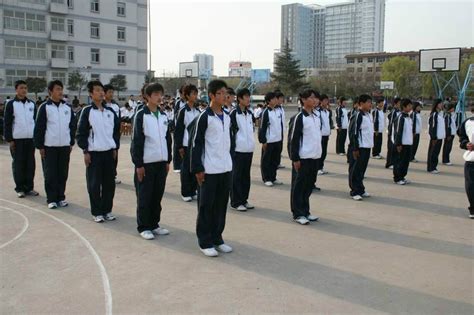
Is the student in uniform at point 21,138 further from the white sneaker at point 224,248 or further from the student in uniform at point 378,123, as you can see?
the student in uniform at point 378,123

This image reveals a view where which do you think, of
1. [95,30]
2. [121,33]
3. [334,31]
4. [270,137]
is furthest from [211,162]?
[334,31]

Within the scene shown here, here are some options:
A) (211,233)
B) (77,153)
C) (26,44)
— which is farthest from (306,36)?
(211,233)

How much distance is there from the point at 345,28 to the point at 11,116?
11889cm

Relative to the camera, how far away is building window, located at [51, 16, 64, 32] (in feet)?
136

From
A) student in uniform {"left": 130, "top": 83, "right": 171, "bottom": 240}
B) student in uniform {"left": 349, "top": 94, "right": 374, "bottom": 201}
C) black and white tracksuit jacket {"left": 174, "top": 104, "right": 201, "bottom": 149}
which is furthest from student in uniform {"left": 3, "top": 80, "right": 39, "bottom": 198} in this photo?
student in uniform {"left": 349, "top": 94, "right": 374, "bottom": 201}

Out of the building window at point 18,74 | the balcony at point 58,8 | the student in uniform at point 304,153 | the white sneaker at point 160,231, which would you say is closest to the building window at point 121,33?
the balcony at point 58,8

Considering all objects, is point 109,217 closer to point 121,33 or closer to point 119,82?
point 119,82

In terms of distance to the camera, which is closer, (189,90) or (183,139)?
(189,90)

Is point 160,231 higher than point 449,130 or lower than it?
lower

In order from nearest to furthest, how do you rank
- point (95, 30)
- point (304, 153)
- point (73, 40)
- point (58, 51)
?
point (304, 153) → point (58, 51) → point (73, 40) → point (95, 30)

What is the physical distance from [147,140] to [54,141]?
2.19 meters

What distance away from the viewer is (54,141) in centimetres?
684

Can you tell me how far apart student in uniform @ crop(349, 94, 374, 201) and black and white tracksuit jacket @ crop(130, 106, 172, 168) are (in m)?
3.75

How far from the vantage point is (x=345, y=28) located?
384 feet
